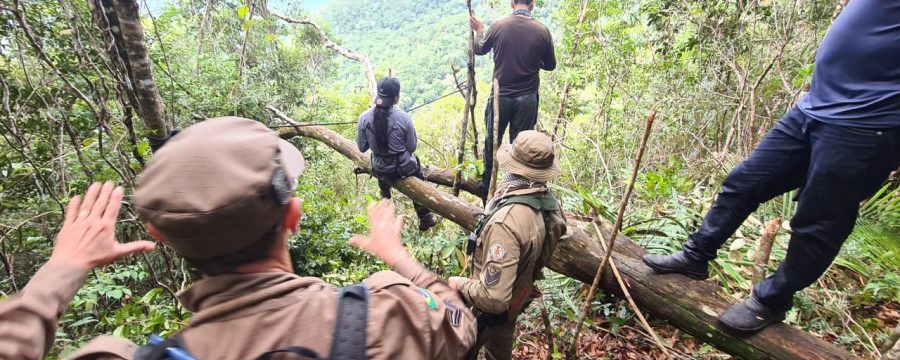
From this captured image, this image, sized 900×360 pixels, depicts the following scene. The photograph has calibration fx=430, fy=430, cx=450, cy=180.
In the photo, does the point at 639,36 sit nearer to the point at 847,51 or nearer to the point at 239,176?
the point at 847,51

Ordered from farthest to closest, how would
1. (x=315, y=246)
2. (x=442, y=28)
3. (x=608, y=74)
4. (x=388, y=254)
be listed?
(x=442, y=28) → (x=608, y=74) → (x=315, y=246) → (x=388, y=254)

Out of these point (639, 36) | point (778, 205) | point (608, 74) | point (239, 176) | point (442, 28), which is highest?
point (239, 176)

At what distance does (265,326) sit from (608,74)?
8141 mm

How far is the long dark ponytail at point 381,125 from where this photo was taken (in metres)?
5.59

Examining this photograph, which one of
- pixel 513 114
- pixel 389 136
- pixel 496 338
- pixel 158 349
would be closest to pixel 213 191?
pixel 158 349

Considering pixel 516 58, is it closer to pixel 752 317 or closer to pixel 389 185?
pixel 389 185

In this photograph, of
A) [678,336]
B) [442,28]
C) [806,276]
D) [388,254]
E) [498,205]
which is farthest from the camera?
[442,28]

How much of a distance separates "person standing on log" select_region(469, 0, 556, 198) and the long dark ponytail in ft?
4.35

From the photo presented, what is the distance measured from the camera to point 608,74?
8031mm

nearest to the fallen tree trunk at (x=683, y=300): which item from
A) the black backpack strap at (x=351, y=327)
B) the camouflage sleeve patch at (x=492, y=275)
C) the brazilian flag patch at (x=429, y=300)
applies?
the camouflage sleeve patch at (x=492, y=275)

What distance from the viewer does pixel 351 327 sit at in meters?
1.02

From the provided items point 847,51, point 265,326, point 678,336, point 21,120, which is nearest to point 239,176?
point 265,326

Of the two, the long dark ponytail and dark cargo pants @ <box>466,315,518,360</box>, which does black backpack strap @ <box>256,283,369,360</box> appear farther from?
the long dark ponytail

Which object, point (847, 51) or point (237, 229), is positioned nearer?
Answer: point (237, 229)
